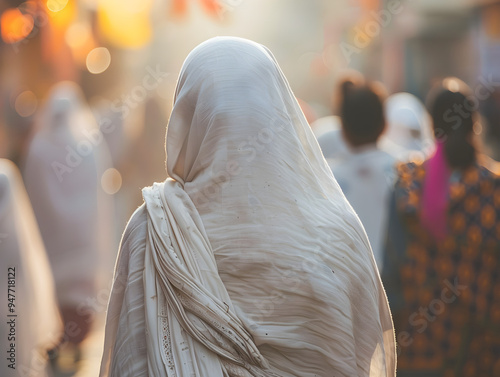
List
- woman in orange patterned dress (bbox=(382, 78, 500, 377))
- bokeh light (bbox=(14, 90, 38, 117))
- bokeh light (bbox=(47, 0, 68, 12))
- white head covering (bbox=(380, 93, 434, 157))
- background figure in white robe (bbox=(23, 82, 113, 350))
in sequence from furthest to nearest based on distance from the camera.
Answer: bokeh light (bbox=(14, 90, 38, 117)), bokeh light (bbox=(47, 0, 68, 12)), white head covering (bbox=(380, 93, 434, 157)), background figure in white robe (bbox=(23, 82, 113, 350)), woman in orange patterned dress (bbox=(382, 78, 500, 377))

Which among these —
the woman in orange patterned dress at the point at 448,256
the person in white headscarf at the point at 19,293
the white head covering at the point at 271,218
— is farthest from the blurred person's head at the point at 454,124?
the person in white headscarf at the point at 19,293

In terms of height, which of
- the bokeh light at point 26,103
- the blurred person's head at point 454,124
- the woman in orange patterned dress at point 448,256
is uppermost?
the bokeh light at point 26,103

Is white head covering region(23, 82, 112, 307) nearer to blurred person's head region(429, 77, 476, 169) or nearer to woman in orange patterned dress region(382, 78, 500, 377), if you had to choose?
woman in orange patterned dress region(382, 78, 500, 377)

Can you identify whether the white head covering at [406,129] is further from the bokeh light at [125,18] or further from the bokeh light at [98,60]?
the bokeh light at [98,60]

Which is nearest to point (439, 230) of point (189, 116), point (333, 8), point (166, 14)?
point (189, 116)

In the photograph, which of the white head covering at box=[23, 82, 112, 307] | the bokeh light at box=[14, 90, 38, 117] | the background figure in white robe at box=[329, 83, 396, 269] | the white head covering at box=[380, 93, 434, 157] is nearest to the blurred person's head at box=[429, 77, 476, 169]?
the background figure in white robe at box=[329, 83, 396, 269]

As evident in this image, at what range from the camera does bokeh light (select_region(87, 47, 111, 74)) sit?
38.1ft

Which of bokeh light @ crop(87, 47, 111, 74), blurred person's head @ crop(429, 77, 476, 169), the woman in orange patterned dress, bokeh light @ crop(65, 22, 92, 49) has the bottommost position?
the woman in orange patterned dress

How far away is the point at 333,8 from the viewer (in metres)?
16.2

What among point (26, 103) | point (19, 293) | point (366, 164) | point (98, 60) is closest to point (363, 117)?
point (366, 164)

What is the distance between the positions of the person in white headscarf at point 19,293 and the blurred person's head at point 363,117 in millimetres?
1558

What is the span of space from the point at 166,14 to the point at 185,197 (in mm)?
7899

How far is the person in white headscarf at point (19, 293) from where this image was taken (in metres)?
3.55

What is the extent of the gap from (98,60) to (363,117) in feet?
27.4
